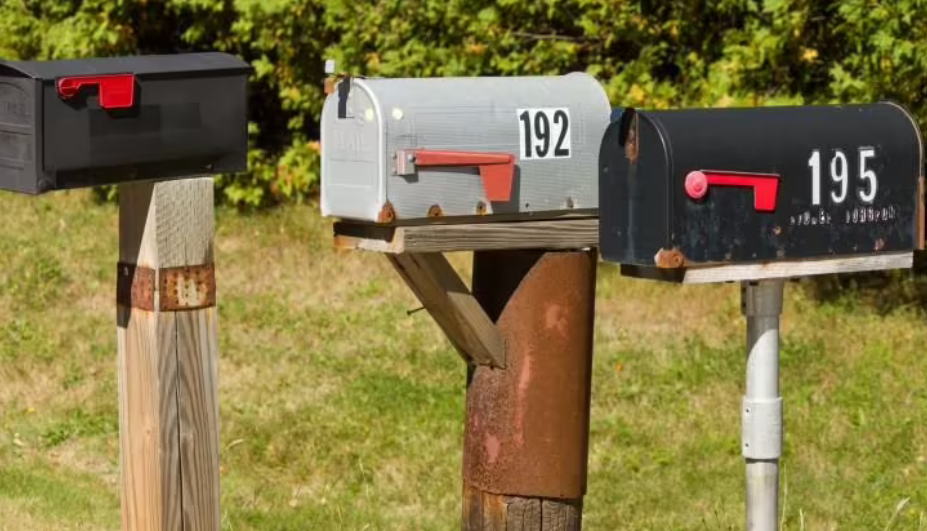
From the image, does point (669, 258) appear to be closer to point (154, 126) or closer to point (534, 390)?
point (534, 390)

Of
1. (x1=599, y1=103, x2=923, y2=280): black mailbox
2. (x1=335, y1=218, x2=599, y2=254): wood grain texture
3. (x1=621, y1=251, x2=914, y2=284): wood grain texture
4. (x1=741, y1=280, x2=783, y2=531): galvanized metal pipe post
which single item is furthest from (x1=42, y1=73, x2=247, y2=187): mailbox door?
(x1=741, y1=280, x2=783, y2=531): galvanized metal pipe post

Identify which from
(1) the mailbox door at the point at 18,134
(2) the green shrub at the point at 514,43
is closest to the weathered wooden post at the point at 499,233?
(1) the mailbox door at the point at 18,134

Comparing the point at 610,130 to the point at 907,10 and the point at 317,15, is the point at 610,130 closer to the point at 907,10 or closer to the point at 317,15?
the point at 907,10

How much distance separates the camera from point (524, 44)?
9.23 metres

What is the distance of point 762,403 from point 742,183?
0.50m

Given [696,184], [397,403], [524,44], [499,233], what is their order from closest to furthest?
1. [696,184]
2. [499,233]
3. [397,403]
4. [524,44]

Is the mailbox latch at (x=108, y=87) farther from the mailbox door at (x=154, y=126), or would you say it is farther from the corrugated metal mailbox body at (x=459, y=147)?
the corrugated metal mailbox body at (x=459, y=147)

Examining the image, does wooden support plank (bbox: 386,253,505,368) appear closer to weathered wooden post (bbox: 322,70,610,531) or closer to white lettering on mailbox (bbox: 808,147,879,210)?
weathered wooden post (bbox: 322,70,610,531)

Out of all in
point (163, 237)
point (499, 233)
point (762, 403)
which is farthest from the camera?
point (499, 233)

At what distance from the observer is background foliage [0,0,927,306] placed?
788 cm

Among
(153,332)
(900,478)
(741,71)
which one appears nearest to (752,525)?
(153,332)

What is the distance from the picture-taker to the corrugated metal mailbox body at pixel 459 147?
3.77 meters

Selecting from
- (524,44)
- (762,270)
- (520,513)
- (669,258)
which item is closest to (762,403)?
(762,270)

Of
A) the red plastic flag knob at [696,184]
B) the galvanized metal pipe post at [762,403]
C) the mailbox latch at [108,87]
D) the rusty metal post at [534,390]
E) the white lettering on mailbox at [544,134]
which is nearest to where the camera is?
the red plastic flag knob at [696,184]
